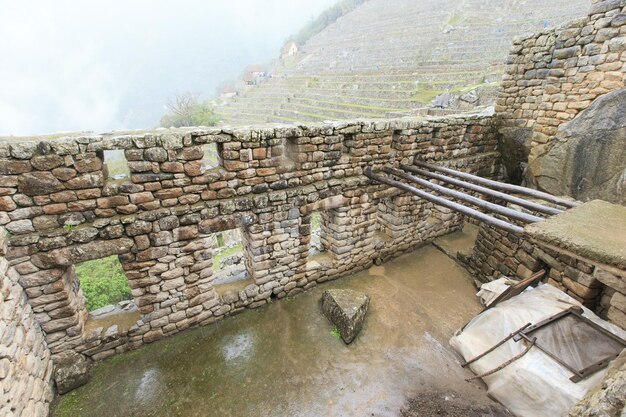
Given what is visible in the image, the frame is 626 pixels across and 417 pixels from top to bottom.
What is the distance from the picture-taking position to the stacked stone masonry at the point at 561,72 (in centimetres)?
506

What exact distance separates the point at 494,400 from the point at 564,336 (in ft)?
3.79

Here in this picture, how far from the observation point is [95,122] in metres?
117

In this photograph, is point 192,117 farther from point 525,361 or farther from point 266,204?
point 525,361

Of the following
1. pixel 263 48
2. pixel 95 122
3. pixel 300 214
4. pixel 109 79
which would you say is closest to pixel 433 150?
pixel 300 214

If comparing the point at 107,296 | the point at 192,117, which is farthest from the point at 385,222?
the point at 192,117

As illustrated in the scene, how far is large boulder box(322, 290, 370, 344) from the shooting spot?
4637 millimetres

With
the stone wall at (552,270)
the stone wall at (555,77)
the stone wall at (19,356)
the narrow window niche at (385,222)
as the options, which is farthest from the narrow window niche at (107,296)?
the stone wall at (555,77)

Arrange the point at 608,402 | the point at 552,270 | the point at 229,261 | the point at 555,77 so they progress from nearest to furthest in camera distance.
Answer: the point at 608,402 → the point at 552,270 → the point at 555,77 → the point at 229,261

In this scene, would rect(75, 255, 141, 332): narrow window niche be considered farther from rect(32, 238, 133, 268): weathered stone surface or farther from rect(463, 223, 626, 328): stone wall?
rect(463, 223, 626, 328): stone wall

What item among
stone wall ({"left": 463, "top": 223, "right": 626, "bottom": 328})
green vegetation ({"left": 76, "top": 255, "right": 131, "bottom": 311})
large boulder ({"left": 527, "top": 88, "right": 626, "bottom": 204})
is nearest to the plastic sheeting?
stone wall ({"left": 463, "top": 223, "right": 626, "bottom": 328})

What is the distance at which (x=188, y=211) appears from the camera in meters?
4.23

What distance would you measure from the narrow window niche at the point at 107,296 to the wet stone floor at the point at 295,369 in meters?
0.57

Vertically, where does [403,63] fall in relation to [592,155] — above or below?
above

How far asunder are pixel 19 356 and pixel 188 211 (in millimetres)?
2432
